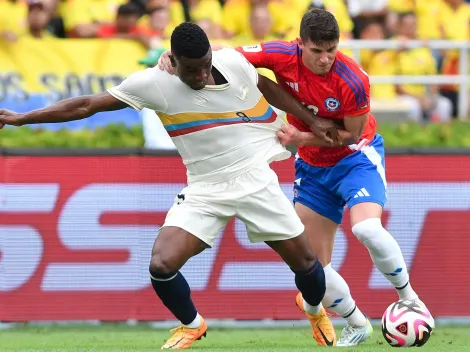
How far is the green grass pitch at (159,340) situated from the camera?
780 cm

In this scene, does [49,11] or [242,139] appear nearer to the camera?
[242,139]

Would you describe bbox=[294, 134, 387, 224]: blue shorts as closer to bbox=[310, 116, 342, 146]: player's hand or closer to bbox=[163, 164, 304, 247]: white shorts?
bbox=[310, 116, 342, 146]: player's hand

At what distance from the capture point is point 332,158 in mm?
8203

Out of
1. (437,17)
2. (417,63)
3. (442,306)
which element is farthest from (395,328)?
(437,17)

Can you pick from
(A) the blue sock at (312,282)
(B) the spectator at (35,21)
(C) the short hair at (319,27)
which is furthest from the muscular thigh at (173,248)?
(B) the spectator at (35,21)

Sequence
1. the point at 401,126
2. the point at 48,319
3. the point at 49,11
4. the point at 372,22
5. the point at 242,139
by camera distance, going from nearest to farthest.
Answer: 1. the point at 242,139
2. the point at 48,319
3. the point at 401,126
4. the point at 49,11
5. the point at 372,22

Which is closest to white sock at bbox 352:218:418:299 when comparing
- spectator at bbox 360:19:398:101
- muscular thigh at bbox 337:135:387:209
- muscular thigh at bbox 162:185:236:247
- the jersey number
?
muscular thigh at bbox 337:135:387:209

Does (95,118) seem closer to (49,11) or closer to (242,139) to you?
(49,11)

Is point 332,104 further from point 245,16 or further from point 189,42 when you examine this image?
point 245,16

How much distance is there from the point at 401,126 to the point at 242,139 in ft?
18.0

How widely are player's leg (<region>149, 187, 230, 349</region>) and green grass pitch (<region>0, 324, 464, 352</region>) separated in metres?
0.37

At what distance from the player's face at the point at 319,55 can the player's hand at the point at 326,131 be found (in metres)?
0.36

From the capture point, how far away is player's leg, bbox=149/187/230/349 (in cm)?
741

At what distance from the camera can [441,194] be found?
995cm
